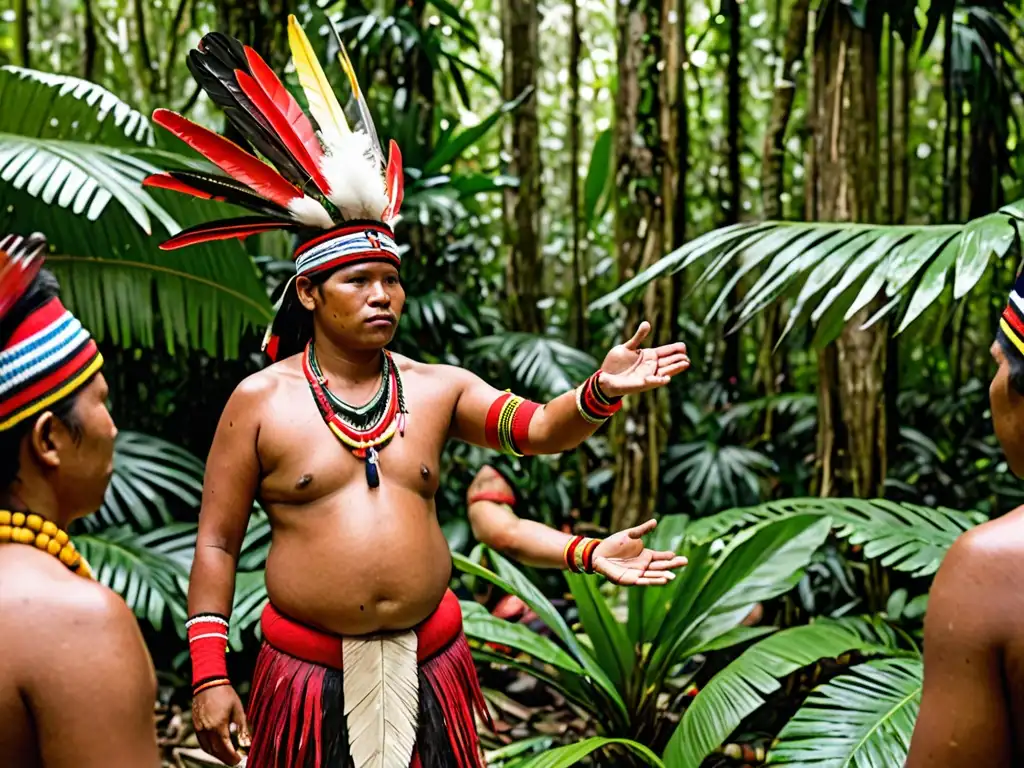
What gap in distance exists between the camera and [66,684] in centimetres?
121

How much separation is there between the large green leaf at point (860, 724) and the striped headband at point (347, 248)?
66.5 inches

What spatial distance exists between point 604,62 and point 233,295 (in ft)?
17.4

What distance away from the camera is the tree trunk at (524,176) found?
238 inches

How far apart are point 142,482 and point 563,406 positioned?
8.68 ft

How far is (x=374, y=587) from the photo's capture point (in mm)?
1987

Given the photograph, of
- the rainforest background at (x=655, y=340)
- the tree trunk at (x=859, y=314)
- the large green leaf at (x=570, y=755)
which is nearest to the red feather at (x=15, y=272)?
the rainforest background at (x=655, y=340)

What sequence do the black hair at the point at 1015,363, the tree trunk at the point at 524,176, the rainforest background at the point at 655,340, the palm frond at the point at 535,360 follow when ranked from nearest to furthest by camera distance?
the black hair at the point at 1015,363
the rainforest background at the point at 655,340
the palm frond at the point at 535,360
the tree trunk at the point at 524,176

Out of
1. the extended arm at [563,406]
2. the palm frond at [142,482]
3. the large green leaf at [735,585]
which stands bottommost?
the large green leaf at [735,585]

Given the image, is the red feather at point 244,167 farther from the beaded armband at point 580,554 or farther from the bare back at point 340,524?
the beaded armband at point 580,554

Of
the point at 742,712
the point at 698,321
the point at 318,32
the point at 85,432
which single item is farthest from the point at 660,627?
the point at 698,321

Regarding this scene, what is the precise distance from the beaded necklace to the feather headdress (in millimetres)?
248

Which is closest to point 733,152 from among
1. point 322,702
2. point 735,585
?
point 735,585

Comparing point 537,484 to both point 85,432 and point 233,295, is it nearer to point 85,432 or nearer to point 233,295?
point 233,295

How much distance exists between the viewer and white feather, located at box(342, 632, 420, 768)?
198 centimetres
